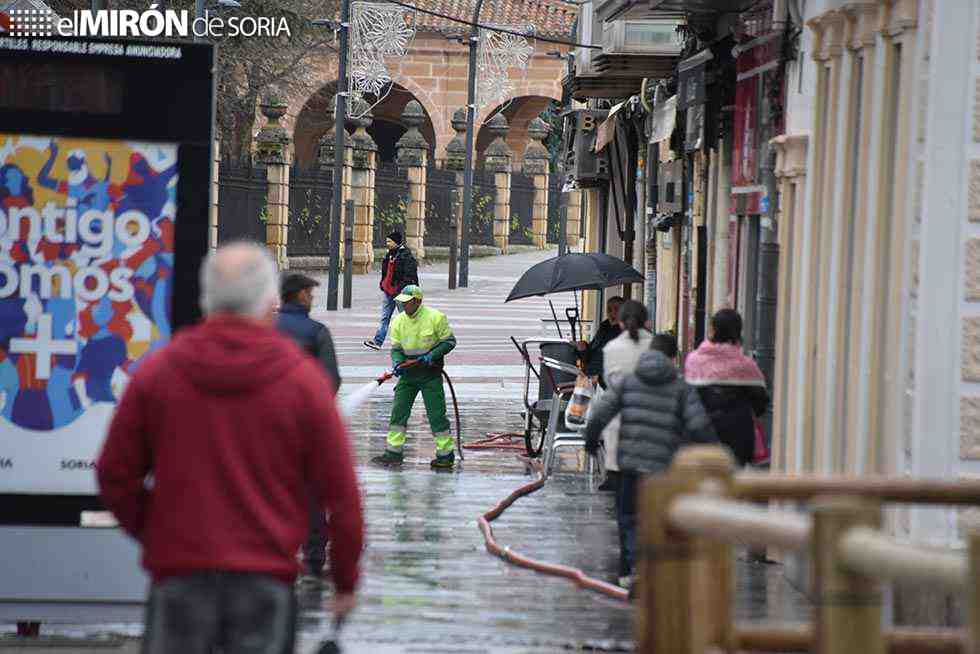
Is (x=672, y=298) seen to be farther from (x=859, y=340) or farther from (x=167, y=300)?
(x=167, y=300)

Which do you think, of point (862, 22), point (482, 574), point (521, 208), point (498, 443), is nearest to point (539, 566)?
point (482, 574)

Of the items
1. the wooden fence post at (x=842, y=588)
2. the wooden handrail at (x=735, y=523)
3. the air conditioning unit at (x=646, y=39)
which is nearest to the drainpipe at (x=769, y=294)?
the air conditioning unit at (x=646, y=39)

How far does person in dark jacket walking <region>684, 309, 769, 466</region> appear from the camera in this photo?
11.4m

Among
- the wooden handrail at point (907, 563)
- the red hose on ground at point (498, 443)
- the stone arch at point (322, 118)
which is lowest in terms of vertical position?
the red hose on ground at point (498, 443)

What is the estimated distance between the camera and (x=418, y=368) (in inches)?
660

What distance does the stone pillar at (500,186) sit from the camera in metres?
57.7

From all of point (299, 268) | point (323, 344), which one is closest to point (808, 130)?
→ point (323, 344)

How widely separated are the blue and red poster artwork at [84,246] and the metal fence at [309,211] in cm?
3789

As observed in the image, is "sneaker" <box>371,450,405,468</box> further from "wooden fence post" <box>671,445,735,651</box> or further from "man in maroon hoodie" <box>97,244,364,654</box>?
"wooden fence post" <box>671,445,735,651</box>

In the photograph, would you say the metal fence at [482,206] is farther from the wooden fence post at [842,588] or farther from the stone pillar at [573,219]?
the wooden fence post at [842,588]

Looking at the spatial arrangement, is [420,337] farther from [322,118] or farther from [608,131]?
[322,118]

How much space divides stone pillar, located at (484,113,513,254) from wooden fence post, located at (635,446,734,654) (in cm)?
5308

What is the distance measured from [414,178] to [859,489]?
4760 cm

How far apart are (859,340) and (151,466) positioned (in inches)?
231
